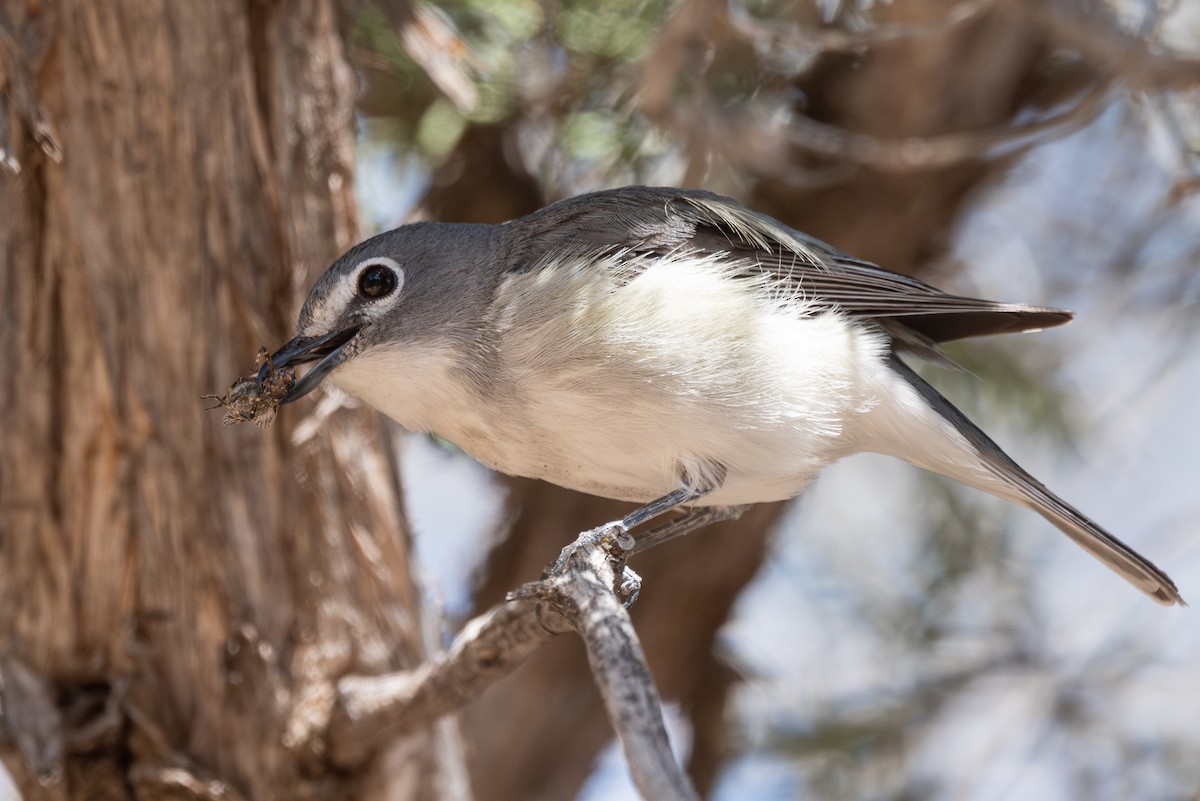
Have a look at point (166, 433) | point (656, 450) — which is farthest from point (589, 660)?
point (166, 433)

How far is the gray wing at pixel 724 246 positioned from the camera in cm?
314

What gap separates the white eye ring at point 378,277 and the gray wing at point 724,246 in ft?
0.98

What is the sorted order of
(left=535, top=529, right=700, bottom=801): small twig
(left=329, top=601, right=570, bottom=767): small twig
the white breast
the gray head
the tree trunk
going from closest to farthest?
(left=535, top=529, right=700, bottom=801): small twig → (left=329, top=601, right=570, bottom=767): small twig → the white breast → the gray head → the tree trunk

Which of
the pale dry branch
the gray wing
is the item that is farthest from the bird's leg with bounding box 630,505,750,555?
the gray wing

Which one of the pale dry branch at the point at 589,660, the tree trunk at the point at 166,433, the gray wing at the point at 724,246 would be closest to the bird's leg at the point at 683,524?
the pale dry branch at the point at 589,660

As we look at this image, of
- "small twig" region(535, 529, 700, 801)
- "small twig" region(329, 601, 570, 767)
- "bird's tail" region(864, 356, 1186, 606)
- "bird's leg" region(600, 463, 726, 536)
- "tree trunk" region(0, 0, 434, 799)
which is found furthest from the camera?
"tree trunk" region(0, 0, 434, 799)

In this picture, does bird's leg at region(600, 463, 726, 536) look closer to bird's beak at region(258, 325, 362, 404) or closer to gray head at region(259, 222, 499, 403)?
gray head at region(259, 222, 499, 403)

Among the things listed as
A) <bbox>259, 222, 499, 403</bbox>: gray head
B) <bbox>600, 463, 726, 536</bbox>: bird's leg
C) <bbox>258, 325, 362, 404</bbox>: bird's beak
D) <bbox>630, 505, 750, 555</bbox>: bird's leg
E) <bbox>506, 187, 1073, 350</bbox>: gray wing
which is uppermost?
<bbox>506, 187, 1073, 350</bbox>: gray wing

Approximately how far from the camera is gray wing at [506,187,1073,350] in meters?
3.14

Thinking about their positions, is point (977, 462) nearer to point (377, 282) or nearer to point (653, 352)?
point (653, 352)

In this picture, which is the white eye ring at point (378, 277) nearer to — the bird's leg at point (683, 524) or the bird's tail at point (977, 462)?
the bird's leg at point (683, 524)

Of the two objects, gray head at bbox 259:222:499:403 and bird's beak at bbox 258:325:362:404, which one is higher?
gray head at bbox 259:222:499:403

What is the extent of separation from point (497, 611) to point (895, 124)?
10.2 feet

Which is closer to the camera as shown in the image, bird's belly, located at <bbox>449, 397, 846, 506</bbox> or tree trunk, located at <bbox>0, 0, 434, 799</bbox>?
bird's belly, located at <bbox>449, 397, 846, 506</bbox>
